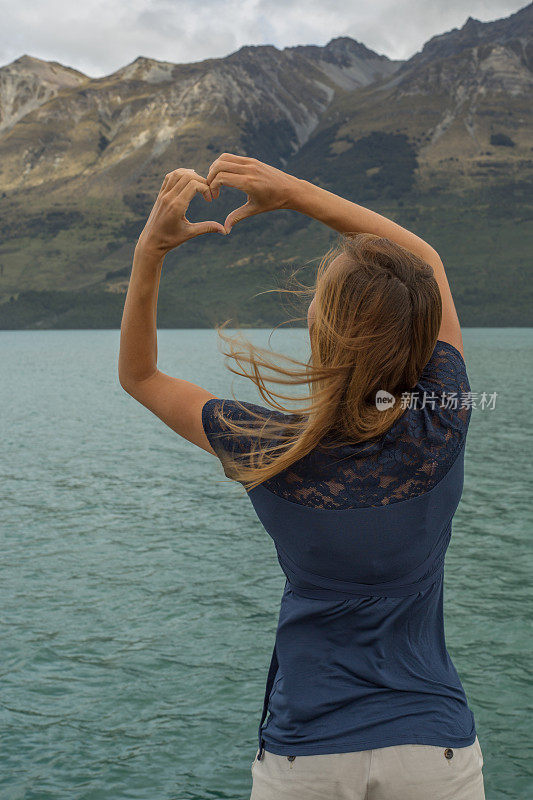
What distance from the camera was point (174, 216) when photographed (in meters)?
1.83

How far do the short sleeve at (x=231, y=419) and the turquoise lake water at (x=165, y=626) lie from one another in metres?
0.87

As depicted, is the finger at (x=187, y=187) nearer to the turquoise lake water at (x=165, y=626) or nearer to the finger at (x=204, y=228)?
the finger at (x=204, y=228)

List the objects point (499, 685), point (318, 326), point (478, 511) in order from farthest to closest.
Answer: point (478, 511) < point (499, 685) < point (318, 326)

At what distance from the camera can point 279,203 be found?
2014 mm

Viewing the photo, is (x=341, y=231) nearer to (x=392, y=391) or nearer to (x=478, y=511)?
(x=392, y=391)

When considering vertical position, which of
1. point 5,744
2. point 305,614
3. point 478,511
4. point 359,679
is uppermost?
point 305,614

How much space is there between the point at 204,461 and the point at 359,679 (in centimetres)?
2187

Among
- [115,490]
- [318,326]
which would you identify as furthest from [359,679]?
[115,490]

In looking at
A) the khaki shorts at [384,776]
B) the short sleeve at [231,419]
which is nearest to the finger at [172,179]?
the short sleeve at [231,419]

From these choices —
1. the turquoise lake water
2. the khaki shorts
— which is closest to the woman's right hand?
the turquoise lake water

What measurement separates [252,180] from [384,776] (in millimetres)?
1408

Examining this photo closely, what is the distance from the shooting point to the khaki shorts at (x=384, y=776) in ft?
6.06

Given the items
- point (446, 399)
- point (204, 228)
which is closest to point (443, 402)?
point (446, 399)

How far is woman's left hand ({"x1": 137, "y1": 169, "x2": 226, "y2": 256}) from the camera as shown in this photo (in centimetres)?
183
